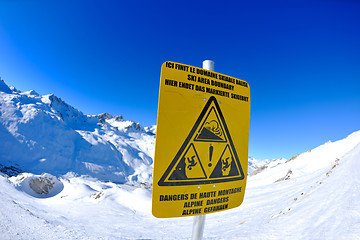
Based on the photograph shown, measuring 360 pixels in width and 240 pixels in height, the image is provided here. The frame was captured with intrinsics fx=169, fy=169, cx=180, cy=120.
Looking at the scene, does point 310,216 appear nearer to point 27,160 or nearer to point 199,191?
point 199,191

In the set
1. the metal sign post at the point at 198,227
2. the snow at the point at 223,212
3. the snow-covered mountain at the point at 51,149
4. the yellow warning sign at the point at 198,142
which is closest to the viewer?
the yellow warning sign at the point at 198,142

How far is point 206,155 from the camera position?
1.80 meters

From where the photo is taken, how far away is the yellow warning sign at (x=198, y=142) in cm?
163

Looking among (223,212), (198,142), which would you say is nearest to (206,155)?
(198,142)

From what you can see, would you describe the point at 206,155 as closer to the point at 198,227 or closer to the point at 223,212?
the point at 198,227

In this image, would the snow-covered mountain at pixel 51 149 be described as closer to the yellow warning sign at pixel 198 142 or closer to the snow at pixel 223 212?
the snow at pixel 223 212

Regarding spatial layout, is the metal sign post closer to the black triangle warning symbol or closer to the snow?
the black triangle warning symbol

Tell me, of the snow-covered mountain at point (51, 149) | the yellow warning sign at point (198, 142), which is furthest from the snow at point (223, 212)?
the yellow warning sign at point (198, 142)

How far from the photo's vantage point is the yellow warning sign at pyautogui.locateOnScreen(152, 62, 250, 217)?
5.34 feet

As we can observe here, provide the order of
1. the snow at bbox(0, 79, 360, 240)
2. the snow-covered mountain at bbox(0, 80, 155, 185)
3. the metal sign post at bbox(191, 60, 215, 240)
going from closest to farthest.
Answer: the metal sign post at bbox(191, 60, 215, 240), the snow at bbox(0, 79, 360, 240), the snow-covered mountain at bbox(0, 80, 155, 185)

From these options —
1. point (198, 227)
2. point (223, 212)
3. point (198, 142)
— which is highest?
point (198, 142)

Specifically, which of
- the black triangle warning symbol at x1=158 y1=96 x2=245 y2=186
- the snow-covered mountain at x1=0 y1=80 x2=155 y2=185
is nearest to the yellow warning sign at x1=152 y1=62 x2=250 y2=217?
the black triangle warning symbol at x1=158 y1=96 x2=245 y2=186

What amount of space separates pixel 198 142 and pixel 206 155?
0.17m

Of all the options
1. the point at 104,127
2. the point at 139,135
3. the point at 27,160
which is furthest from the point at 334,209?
the point at 139,135
